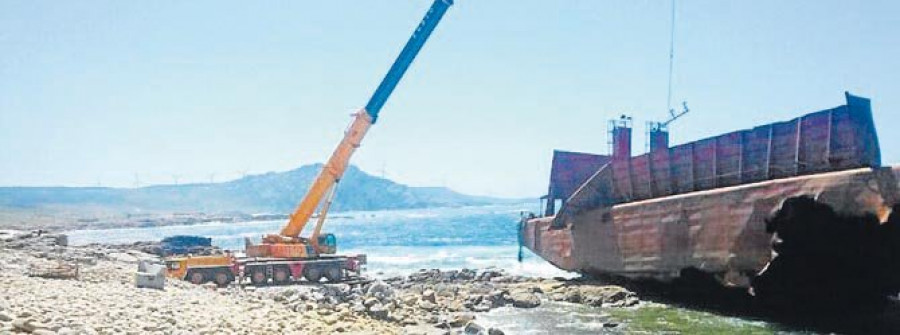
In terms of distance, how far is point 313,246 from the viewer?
1068 inches

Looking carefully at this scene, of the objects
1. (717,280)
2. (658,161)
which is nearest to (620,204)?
(658,161)

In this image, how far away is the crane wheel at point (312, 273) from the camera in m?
26.0

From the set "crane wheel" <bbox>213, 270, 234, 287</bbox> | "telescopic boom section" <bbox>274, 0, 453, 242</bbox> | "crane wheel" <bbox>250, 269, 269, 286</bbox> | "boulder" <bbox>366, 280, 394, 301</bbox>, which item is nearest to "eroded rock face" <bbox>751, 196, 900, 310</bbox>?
"boulder" <bbox>366, 280, 394, 301</bbox>

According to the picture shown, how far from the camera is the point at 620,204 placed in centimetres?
2298

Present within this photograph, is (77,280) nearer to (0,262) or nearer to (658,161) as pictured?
(0,262)

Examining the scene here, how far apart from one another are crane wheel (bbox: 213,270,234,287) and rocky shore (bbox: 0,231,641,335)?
1295mm

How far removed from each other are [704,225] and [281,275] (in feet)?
47.5

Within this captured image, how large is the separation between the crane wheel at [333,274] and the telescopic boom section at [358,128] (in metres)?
1.92

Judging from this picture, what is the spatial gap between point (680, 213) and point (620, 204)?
11.7 ft

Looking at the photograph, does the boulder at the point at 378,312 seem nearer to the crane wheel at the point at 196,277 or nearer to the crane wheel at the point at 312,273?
the crane wheel at the point at 312,273

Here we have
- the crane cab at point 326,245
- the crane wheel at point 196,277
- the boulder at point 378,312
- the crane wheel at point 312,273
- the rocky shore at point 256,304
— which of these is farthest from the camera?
the crane cab at point 326,245

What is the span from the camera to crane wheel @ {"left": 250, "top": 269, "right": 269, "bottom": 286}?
25.4 m

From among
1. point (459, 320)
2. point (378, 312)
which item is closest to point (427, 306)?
point (378, 312)

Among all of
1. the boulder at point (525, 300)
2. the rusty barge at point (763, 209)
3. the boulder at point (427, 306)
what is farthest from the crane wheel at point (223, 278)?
the rusty barge at point (763, 209)
